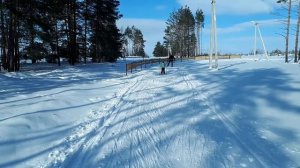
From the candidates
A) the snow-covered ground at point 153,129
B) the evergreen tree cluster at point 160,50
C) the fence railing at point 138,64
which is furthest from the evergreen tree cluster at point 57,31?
the evergreen tree cluster at point 160,50

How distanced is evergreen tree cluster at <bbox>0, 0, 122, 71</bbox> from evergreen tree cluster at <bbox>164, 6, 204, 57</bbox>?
40.8 metres

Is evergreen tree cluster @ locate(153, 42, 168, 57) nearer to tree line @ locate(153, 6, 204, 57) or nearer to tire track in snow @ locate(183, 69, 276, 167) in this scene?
tree line @ locate(153, 6, 204, 57)

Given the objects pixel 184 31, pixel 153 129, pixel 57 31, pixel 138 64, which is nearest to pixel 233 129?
pixel 153 129

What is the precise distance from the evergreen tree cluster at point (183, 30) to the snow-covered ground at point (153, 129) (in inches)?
2927

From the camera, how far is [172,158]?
23.2ft

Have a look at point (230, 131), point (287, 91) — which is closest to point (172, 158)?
point (230, 131)

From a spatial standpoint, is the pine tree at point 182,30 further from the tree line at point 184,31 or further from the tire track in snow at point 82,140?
the tire track in snow at point 82,140

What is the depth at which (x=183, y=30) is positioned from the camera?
91.8 m

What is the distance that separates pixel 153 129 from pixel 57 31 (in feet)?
114

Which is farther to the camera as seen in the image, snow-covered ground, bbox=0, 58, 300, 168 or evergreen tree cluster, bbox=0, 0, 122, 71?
evergreen tree cluster, bbox=0, 0, 122, 71

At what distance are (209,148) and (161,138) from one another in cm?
137

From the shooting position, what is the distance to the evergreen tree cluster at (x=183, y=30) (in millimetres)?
91375

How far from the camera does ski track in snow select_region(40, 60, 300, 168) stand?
6.86m

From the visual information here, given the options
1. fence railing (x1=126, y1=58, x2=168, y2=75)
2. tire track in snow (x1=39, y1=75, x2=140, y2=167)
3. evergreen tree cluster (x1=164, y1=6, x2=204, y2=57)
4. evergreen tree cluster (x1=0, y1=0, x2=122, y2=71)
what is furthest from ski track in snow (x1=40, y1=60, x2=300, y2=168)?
evergreen tree cluster (x1=164, y1=6, x2=204, y2=57)
